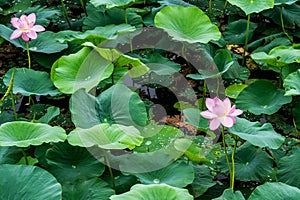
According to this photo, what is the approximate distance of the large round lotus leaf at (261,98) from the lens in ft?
7.50

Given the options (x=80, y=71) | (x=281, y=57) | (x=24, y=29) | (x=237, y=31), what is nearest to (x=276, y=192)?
(x=281, y=57)

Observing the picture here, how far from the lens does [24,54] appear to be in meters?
2.92

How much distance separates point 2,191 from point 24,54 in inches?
54.8

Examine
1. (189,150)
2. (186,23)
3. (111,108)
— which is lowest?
(189,150)

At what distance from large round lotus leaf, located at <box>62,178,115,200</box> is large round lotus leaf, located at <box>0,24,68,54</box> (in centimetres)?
91

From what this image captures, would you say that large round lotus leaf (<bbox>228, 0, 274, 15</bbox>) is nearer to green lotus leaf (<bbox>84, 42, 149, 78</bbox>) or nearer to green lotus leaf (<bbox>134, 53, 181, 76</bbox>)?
green lotus leaf (<bbox>134, 53, 181, 76</bbox>)

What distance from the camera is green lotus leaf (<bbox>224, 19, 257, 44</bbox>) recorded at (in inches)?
114

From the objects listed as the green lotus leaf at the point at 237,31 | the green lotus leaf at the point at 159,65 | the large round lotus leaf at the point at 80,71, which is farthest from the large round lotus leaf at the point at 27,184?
the green lotus leaf at the point at 237,31

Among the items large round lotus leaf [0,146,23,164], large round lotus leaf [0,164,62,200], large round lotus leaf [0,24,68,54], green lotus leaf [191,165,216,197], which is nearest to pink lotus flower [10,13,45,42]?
large round lotus leaf [0,24,68,54]

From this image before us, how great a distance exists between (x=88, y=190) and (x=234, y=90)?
3.32 feet

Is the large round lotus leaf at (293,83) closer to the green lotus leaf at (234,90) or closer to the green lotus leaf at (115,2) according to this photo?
the green lotus leaf at (234,90)

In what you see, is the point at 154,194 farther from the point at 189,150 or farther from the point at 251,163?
the point at 251,163

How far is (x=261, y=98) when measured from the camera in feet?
7.80

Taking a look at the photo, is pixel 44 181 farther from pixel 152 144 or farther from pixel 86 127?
pixel 152 144
